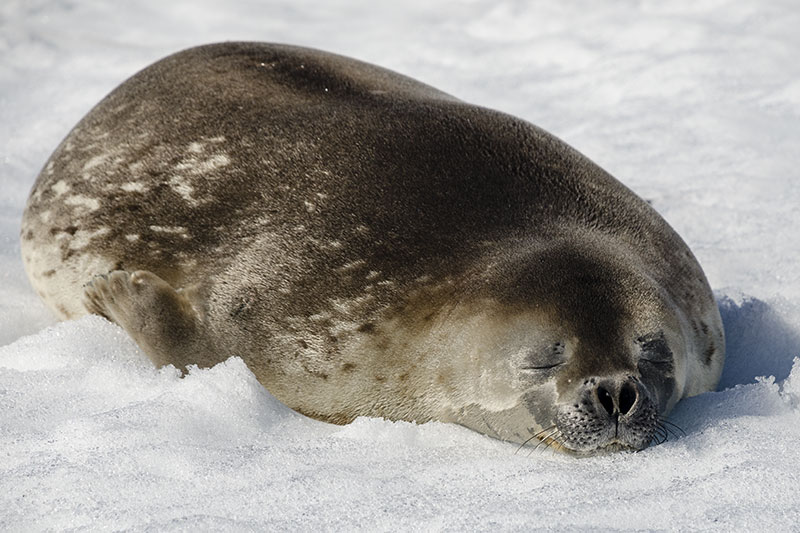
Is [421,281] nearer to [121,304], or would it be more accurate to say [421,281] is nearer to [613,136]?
[121,304]

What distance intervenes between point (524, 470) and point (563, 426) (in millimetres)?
164

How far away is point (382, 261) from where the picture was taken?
304 cm

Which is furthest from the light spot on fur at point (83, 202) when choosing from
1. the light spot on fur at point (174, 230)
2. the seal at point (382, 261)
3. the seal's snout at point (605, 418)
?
the seal's snout at point (605, 418)

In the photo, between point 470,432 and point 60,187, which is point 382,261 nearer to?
point 470,432

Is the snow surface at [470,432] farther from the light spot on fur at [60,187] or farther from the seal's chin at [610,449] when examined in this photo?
the light spot on fur at [60,187]

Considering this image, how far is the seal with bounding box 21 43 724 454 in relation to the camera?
9.09 ft

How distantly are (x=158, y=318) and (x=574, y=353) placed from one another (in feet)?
3.75

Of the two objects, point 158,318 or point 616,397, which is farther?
point 158,318

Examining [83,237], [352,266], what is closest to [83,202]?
[83,237]

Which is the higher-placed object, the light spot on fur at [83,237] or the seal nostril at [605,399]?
the light spot on fur at [83,237]

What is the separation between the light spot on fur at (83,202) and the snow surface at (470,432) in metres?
0.40

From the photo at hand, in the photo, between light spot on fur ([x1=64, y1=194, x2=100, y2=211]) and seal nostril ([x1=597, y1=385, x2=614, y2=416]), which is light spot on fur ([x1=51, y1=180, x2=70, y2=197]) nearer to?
Answer: light spot on fur ([x1=64, y1=194, x2=100, y2=211])

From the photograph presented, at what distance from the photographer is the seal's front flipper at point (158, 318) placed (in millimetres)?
3094

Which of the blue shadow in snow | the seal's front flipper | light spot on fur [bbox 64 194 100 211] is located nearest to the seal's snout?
the blue shadow in snow
